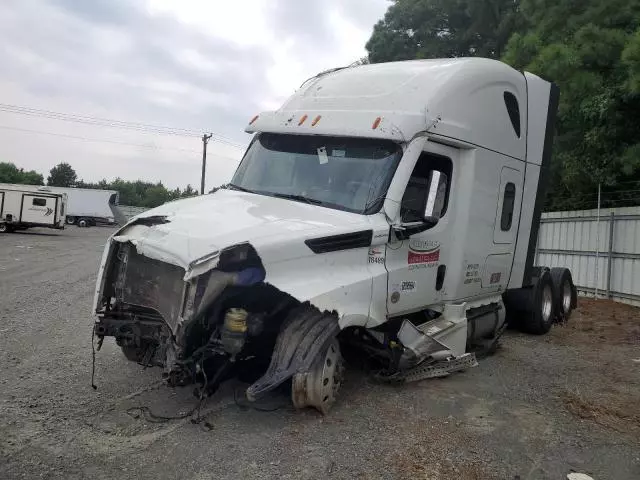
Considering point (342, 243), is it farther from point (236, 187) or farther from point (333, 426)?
point (236, 187)

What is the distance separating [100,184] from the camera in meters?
110

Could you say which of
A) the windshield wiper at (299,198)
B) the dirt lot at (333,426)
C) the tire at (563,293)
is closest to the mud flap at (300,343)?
the dirt lot at (333,426)

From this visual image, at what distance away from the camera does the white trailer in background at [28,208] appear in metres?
31.8

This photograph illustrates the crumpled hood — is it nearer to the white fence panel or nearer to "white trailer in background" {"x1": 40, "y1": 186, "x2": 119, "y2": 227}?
the white fence panel

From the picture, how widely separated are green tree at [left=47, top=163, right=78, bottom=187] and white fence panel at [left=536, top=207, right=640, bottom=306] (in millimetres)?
101278

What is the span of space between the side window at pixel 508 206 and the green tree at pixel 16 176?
89694 mm

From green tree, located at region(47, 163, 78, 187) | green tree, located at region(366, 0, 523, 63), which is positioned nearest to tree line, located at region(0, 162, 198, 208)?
green tree, located at region(47, 163, 78, 187)

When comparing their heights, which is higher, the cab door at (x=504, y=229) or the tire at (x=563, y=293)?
the cab door at (x=504, y=229)

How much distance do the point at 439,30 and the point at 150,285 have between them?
862 inches

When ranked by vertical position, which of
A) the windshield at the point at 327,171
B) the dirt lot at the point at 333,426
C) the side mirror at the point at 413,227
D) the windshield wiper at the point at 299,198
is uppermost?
the windshield at the point at 327,171

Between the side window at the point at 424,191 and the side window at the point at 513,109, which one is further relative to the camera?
the side window at the point at 513,109

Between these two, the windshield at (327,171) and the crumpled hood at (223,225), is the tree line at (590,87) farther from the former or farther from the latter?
the crumpled hood at (223,225)

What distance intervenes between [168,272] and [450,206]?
3.18 metres

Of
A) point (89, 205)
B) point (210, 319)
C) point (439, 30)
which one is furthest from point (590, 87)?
point (89, 205)
